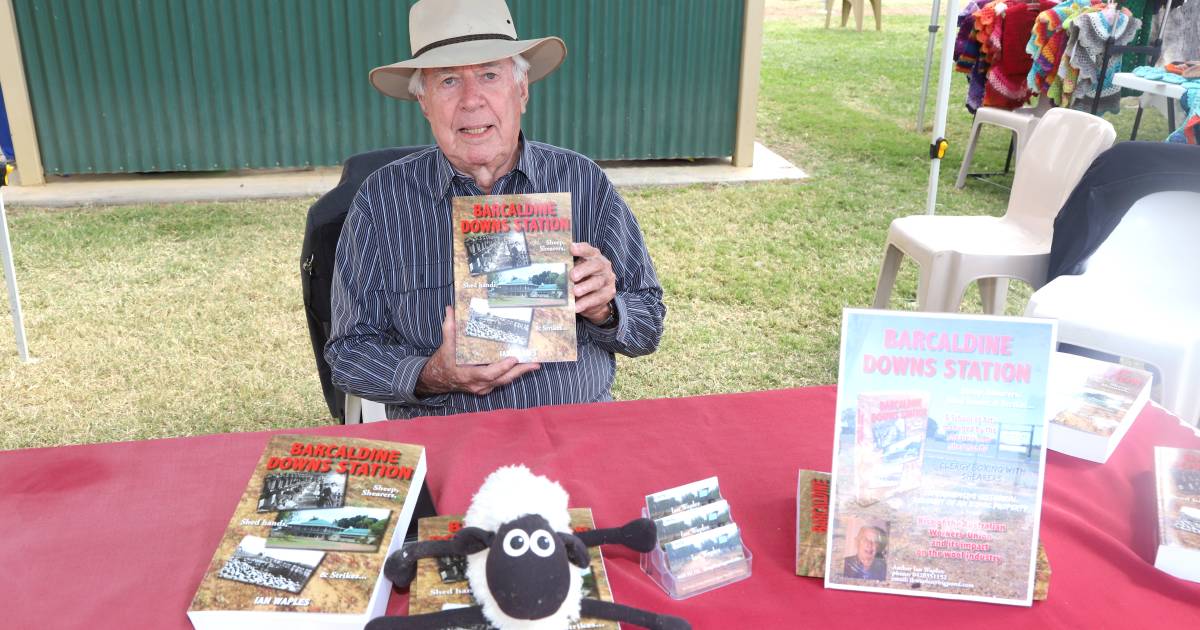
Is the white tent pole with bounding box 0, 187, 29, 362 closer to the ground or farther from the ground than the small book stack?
closer to the ground

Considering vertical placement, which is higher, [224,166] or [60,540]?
[60,540]

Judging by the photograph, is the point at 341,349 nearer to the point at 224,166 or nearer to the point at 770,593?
the point at 770,593

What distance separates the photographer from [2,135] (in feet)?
19.8

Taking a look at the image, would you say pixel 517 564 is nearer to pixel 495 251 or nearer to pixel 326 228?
pixel 495 251

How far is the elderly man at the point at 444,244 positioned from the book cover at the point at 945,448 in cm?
89

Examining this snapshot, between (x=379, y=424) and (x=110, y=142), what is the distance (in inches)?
247

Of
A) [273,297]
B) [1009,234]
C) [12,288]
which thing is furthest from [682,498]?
[273,297]

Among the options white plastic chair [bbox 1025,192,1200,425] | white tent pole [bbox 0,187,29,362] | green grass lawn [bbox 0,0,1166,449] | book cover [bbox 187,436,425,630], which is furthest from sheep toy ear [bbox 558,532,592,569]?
white tent pole [bbox 0,187,29,362]

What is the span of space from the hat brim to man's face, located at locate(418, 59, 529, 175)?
5 centimetres

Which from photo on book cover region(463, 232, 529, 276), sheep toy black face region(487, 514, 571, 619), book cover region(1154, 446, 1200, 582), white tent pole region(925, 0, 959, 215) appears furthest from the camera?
white tent pole region(925, 0, 959, 215)

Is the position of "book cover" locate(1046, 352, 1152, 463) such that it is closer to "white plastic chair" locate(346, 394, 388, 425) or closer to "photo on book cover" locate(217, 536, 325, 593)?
"photo on book cover" locate(217, 536, 325, 593)

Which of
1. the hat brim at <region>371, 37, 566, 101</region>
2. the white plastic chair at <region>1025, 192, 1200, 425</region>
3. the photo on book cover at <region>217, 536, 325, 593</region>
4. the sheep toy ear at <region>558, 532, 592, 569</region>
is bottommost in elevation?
the white plastic chair at <region>1025, 192, 1200, 425</region>

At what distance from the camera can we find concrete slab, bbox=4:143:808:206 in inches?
253

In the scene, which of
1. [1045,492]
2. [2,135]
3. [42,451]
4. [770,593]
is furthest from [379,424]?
[2,135]
